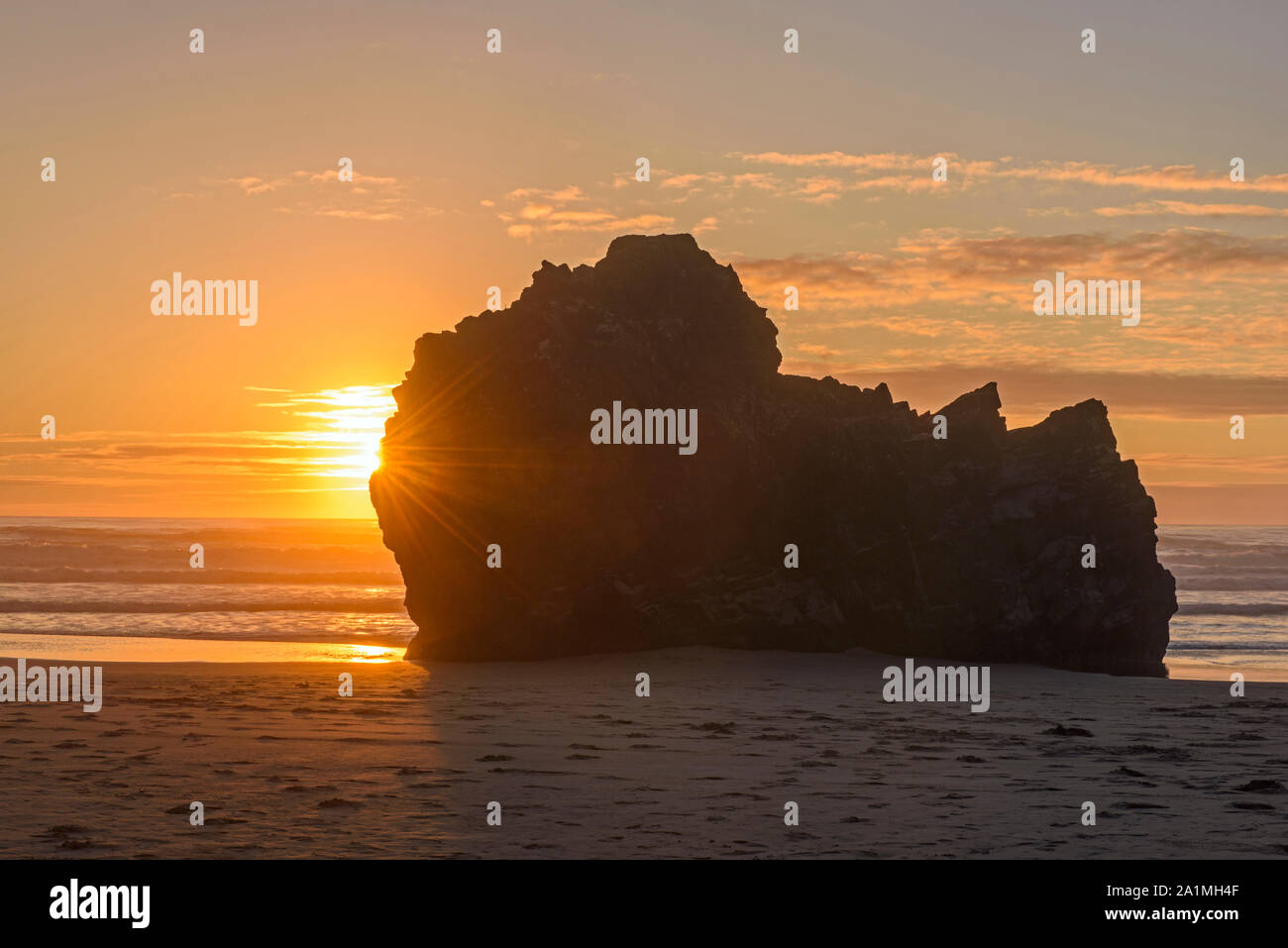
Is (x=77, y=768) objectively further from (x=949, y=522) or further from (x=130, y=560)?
(x=130, y=560)

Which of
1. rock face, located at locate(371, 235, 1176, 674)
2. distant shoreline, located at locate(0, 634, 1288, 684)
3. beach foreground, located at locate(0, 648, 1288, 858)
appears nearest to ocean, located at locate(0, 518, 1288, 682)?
distant shoreline, located at locate(0, 634, 1288, 684)

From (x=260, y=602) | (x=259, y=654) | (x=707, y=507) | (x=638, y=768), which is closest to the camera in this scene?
(x=638, y=768)

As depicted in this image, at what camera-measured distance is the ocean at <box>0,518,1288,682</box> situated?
95.2 ft

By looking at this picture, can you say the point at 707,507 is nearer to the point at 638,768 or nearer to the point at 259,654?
the point at 638,768

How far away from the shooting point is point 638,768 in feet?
45.1

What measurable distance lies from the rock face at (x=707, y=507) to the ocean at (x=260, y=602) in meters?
3.67

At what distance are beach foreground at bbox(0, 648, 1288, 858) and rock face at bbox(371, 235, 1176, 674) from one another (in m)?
2.56

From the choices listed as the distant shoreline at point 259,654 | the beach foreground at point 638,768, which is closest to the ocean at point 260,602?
the distant shoreline at point 259,654

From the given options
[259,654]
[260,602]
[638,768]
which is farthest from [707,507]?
[260,602]

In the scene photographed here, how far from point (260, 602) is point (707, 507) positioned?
25.6 metres

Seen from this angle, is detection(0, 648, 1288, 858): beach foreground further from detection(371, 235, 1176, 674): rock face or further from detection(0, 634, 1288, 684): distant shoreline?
detection(371, 235, 1176, 674): rock face

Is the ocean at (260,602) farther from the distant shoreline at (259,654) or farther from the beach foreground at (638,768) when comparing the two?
the beach foreground at (638,768)
